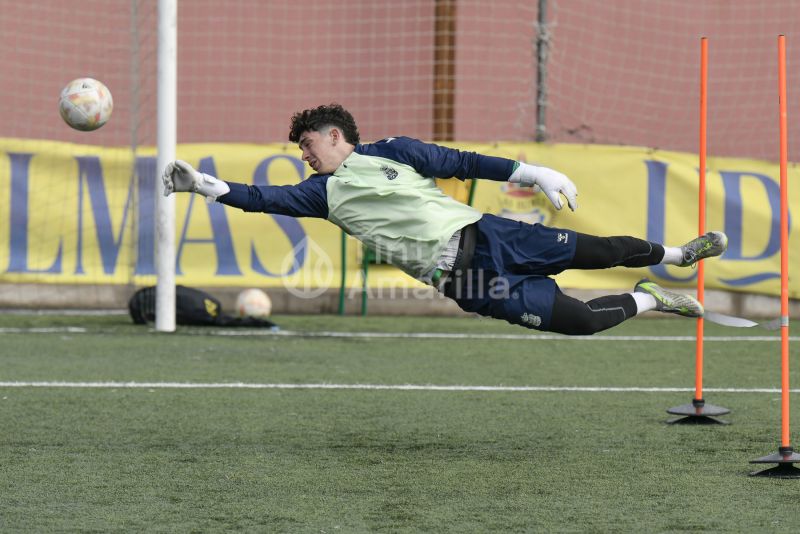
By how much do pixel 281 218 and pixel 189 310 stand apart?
1626 millimetres

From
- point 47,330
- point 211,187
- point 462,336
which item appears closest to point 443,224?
point 211,187

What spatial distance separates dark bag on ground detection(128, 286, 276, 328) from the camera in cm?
1068

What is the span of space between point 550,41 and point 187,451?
7.30 meters

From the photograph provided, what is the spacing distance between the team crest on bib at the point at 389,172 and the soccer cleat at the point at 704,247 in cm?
143

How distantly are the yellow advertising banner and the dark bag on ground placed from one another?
1.02 meters

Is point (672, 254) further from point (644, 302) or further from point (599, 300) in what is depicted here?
point (599, 300)

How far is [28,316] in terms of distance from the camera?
11406 mm

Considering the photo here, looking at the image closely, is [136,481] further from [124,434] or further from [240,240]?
[240,240]

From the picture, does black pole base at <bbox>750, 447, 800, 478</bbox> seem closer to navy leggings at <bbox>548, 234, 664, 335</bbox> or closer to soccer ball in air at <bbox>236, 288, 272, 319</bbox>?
navy leggings at <bbox>548, 234, 664, 335</bbox>

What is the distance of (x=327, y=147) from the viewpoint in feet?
19.4

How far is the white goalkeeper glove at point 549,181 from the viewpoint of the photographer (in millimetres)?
5703

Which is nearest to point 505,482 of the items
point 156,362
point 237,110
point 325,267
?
point 156,362

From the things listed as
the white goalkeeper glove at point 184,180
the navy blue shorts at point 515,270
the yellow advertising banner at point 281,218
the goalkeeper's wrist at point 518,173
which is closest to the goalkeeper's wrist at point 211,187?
the white goalkeeper glove at point 184,180

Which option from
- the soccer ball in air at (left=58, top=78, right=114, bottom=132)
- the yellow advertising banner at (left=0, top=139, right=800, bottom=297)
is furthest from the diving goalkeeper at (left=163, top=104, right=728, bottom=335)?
the yellow advertising banner at (left=0, top=139, right=800, bottom=297)
